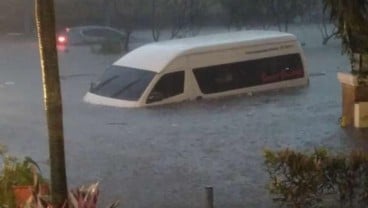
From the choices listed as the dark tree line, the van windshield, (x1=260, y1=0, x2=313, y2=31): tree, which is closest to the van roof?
the van windshield

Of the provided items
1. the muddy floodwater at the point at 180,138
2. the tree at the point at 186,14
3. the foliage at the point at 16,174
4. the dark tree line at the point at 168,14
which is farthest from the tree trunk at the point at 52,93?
the tree at the point at 186,14

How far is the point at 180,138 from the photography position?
62.3 feet

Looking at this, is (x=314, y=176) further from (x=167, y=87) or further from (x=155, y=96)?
(x=167, y=87)

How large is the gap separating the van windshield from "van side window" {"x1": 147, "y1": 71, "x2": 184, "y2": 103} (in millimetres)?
248

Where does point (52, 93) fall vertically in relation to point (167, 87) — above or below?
above

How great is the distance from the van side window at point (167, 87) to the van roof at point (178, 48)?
0.38 meters

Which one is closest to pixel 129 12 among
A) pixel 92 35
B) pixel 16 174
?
pixel 92 35

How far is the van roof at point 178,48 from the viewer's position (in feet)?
75.7

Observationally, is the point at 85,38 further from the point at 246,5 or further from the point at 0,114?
the point at 0,114

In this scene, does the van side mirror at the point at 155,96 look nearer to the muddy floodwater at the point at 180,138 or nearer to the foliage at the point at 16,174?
the muddy floodwater at the point at 180,138

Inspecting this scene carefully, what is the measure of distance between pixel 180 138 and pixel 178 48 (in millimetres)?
5025

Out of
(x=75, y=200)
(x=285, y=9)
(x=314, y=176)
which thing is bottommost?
(x=285, y=9)

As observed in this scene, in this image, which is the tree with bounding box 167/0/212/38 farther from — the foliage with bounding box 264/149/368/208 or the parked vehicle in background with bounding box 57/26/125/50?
the foliage with bounding box 264/149/368/208

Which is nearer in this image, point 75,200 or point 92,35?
point 75,200
